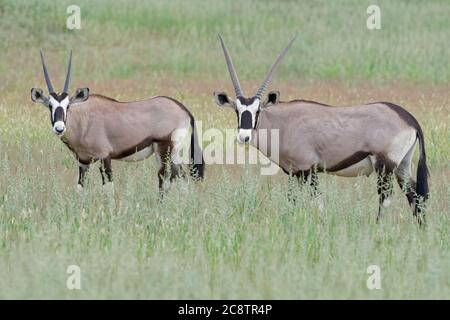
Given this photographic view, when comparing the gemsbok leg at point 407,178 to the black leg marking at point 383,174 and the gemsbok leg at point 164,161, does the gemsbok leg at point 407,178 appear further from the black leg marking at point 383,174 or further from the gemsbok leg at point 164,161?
the gemsbok leg at point 164,161

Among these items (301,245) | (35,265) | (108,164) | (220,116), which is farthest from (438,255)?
(220,116)

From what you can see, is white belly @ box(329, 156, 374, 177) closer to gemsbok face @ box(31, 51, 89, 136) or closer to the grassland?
the grassland

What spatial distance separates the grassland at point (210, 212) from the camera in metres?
7.55

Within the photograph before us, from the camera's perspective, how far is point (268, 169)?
1277 cm

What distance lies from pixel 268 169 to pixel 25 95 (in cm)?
975

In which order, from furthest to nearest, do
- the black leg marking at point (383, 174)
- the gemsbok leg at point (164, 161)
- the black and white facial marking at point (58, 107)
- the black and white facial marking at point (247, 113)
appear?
the gemsbok leg at point (164, 161) < the black and white facial marking at point (58, 107) < the black leg marking at point (383, 174) < the black and white facial marking at point (247, 113)

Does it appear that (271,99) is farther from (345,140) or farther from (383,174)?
(383,174)

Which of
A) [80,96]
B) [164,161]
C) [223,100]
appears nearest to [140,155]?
[164,161]

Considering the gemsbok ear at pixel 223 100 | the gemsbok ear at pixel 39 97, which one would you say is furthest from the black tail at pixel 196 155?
the gemsbok ear at pixel 39 97

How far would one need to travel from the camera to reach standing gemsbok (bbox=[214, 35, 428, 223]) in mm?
10562

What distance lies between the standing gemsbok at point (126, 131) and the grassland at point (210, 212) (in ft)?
0.82

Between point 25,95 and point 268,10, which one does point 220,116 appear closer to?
point 25,95

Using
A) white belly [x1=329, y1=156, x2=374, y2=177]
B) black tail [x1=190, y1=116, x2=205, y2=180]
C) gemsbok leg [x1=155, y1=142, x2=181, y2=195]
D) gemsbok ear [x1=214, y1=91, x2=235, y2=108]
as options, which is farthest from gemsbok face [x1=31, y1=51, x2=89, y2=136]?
white belly [x1=329, y1=156, x2=374, y2=177]
